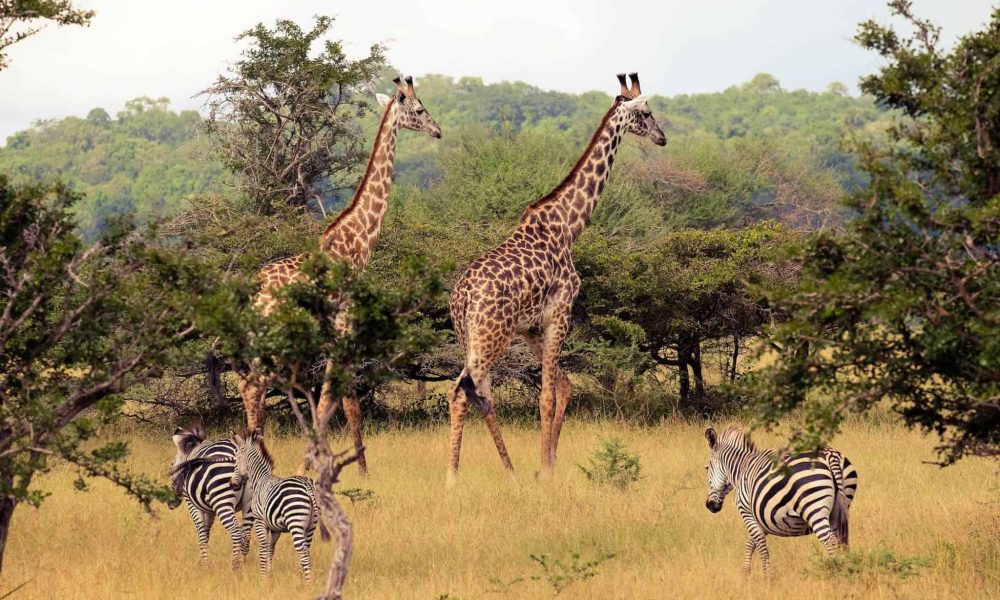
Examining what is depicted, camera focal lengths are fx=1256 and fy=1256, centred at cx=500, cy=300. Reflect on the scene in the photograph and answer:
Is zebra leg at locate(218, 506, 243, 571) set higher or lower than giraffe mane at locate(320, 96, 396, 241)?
lower

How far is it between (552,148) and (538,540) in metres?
26.2

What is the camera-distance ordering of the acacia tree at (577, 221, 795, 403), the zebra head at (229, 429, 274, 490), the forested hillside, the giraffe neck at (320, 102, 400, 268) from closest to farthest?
the zebra head at (229, 429, 274, 490) < the giraffe neck at (320, 102, 400, 268) < the acacia tree at (577, 221, 795, 403) < the forested hillside

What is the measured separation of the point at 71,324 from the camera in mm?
8617

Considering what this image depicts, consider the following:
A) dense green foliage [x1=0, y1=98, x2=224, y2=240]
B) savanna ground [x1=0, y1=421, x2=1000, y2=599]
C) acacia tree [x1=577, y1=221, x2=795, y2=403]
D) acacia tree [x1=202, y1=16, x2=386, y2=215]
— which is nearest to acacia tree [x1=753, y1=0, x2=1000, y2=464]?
savanna ground [x1=0, y1=421, x2=1000, y2=599]

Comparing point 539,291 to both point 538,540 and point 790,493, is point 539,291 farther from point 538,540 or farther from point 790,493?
point 790,493

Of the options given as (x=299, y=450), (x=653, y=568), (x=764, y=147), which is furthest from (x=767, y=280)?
(x=764, y=147)

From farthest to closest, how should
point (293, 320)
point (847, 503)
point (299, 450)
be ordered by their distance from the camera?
point (299, 450) < point (847, 503) < point (293, 320)

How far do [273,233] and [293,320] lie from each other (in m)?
9.87

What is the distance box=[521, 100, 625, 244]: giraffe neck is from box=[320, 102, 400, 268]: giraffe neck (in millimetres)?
1666

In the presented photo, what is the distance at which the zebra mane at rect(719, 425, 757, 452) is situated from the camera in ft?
31.8

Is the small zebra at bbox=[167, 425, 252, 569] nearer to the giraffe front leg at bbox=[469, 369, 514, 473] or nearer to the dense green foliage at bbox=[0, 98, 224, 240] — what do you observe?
the giraffe front leg at bbox=[469, 369, 514, 473]

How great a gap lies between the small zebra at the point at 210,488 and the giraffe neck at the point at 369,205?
3942mm

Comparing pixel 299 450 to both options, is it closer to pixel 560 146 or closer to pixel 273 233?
pixel 273 233

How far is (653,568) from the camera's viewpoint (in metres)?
10.0
